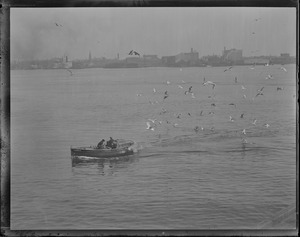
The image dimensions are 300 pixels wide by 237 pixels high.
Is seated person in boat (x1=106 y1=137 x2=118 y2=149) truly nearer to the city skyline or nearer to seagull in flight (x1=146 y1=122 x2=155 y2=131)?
seagull in flight (x1=146 y1=122 x2=155 y2=131)

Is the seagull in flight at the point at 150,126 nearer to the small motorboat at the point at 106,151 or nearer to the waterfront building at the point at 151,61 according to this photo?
the small motorboat at the point at 106,151

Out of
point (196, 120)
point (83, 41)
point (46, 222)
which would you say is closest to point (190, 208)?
point (196, 120)

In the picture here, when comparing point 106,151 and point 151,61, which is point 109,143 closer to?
point 106,151

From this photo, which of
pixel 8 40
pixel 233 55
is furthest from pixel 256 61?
pixel 8 40

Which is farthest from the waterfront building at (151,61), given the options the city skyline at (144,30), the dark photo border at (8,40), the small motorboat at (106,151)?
the small motorboat at (106,151)

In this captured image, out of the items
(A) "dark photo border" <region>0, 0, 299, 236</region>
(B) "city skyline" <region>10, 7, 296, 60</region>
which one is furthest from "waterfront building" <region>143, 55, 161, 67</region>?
(A) "dark photo border" <region>0, 0, 299, 236</region>
